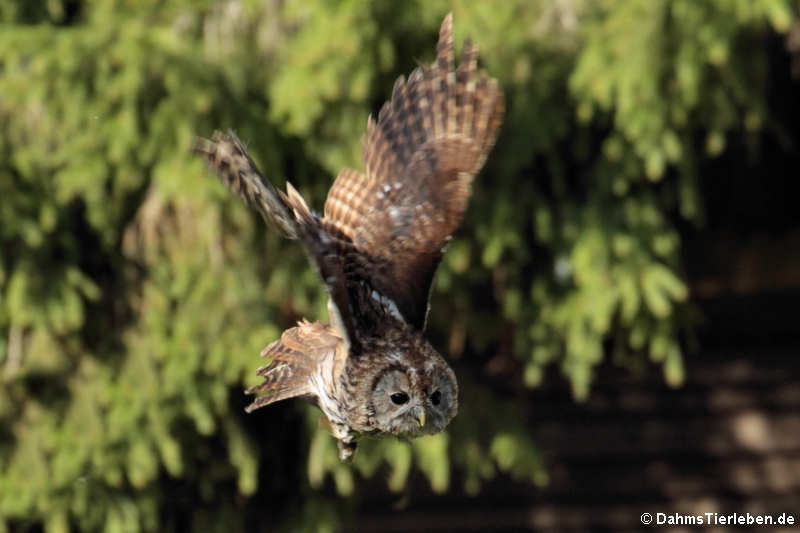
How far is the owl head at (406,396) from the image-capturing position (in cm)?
A: 255

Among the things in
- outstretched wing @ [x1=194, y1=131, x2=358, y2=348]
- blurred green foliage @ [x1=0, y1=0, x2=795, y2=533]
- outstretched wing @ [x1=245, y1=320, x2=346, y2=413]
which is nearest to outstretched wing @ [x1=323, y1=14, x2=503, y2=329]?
outstretched wing @ [x1=245, y1=320, x2=346, y2=413]

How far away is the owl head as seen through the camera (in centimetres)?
255

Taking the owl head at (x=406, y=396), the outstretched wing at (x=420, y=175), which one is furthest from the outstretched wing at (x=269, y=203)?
the outstretched wing at (x=420, y=175)

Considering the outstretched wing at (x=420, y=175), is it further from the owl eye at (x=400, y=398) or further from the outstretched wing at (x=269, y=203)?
the outstretched wing at (x=269, y=203)

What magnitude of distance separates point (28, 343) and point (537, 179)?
2.00m

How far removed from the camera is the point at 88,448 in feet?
14.1

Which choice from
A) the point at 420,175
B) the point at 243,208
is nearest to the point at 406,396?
the point at 420,175

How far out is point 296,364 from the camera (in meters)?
2.79

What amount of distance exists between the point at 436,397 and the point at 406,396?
9 cm

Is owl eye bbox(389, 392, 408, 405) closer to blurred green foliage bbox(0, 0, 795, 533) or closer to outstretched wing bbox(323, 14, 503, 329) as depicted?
outstretched wing bbox(323, 14, 503, 329)

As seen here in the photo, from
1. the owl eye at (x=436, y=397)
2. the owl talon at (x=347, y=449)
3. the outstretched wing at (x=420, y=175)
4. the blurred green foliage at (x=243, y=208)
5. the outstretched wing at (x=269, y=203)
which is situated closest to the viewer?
the outstretched wing at (x=269, y=203)

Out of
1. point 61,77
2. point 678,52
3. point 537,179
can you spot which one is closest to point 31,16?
point 61,77

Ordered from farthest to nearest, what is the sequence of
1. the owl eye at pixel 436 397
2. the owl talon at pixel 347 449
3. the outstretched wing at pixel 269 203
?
the owl talon at pixel 347 449 < the owl eye at pixel 436 397 < the outstretched wing at pixel 269 203

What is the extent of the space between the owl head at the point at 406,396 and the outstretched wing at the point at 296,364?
0.58ft
